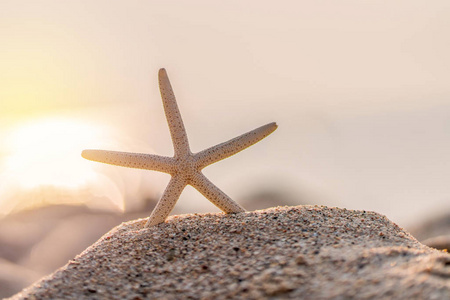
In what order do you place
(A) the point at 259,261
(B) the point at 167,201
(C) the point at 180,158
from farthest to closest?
(C) the point at 180,158 < (B) the point at 167,201 < (A) the point at 259,261

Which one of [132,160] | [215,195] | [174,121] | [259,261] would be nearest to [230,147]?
[215,195]

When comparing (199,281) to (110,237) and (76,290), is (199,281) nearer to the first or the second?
(76,290)

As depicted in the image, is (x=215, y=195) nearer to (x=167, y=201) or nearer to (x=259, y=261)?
(x=167, y=201)

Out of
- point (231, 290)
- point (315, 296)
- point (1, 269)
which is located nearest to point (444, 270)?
point (315, 296)

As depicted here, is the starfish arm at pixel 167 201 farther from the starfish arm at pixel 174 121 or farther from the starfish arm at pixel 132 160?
the starfish arm at pixel 174 121

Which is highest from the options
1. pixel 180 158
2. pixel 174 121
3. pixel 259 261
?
pixel 174 121

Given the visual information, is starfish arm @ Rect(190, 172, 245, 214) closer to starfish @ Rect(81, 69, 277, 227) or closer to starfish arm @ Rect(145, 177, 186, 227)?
starfish @ Rect(81, 69, 277, 227)

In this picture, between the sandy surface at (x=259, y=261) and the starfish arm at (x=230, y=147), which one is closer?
the sandy surface at (x=259, y=261)

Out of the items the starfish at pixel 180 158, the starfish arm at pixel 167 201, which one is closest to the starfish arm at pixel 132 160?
the starfish at pixel 180 158
